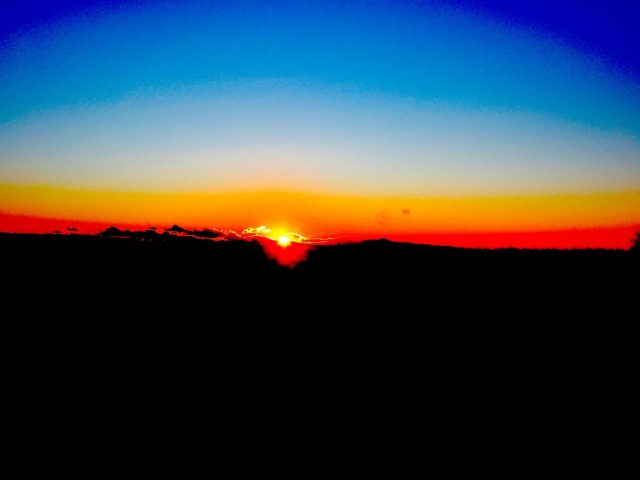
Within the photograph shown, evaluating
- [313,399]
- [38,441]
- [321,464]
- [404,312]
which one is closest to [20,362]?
[38,441]

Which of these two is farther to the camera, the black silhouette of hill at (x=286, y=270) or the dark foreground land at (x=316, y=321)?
the black silhouette of hill at (x=286, y=270)

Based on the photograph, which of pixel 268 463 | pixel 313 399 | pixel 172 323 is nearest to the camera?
pixel 268 463

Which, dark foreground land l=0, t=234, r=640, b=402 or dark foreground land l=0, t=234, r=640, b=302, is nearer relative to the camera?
dark foreground land l=0, t=234, r=640, b=402

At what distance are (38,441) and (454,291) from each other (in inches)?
642

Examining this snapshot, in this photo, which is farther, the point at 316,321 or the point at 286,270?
the point at 286,270

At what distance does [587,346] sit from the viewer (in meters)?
14.5

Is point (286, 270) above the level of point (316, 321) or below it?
above

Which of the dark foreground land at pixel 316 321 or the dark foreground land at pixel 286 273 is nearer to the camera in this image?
the dark foreground land at pixel 316 321

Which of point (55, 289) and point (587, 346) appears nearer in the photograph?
point (587, 346)

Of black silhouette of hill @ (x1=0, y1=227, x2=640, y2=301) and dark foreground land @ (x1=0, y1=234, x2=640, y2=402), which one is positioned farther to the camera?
black silhouette of hill @ (x1=0, y1=227, x2=640, y2=301)

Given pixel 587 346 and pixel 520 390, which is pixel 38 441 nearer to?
pixel 520 390

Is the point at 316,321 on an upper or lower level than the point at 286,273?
lower

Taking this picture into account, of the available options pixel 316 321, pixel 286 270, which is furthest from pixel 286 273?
pixel 316 321

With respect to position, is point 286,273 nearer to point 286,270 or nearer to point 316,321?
point 286,270
